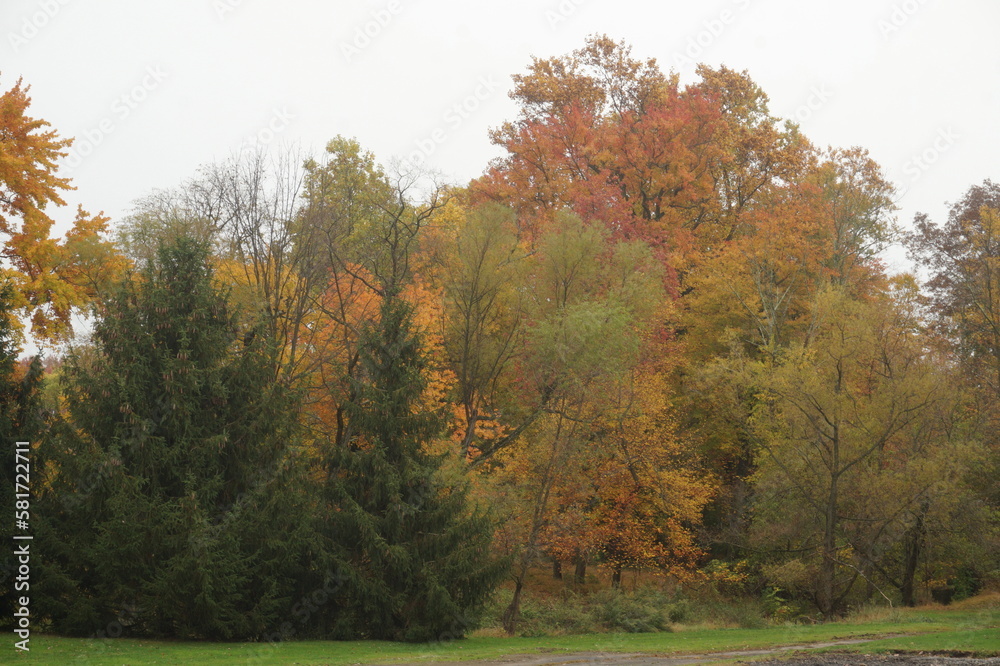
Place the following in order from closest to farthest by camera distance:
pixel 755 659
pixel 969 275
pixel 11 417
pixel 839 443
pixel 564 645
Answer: pixel 755 659 < pixel 11 417 < pixel 564 645 < pixel 839 443 < pixel 969 275

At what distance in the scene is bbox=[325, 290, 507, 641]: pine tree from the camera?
73.5 ft

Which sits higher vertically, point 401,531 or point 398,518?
point 398,518

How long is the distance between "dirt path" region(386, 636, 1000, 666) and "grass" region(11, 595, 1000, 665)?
75cm

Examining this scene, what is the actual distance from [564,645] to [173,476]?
1051 centimetres

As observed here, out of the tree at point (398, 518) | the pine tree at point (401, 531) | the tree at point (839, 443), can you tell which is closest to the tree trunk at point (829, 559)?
the tree at point (839, 443)

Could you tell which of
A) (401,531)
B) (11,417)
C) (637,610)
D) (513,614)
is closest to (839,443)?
(637,610)

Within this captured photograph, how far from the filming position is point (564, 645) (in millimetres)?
23000

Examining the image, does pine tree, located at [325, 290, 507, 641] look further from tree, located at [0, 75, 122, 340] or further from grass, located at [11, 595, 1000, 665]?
tree, located at [0, 75, 122, 340]

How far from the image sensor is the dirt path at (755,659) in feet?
55.0

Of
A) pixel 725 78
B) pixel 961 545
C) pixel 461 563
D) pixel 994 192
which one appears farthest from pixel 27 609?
pixel 994 192

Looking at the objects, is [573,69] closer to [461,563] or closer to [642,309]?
[642,309]

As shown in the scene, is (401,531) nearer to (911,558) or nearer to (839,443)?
(839,443)

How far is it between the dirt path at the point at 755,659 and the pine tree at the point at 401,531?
311cm

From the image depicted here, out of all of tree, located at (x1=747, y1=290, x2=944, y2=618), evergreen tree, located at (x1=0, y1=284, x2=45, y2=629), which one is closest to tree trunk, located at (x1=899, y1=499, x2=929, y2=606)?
tree, located at (x1=747, y1=290, x2=944, y2=618)
